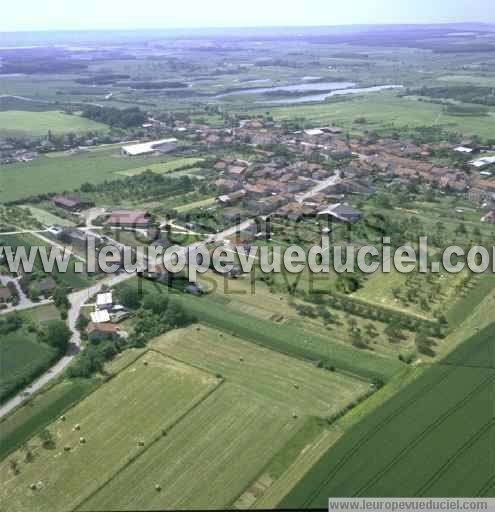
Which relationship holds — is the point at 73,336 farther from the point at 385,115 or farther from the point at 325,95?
the point at 325,95

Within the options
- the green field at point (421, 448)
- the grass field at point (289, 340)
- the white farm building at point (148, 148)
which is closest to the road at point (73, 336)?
the grass field at point (289, 340)

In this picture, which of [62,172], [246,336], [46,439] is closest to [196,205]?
[62,172]

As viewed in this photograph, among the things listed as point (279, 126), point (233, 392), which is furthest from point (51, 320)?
point (279, 126)

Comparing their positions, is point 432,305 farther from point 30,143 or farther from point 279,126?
point 30,143

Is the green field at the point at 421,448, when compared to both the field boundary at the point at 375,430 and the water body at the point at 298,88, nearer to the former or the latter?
the field boundary at the point at 375,430

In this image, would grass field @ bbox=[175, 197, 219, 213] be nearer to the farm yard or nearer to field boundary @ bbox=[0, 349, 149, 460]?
the farm yard
